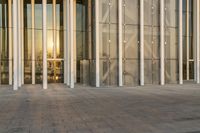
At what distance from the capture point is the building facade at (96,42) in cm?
2338

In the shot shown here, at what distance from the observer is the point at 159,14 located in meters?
25.7

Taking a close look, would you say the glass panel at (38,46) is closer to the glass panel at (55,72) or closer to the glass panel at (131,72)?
the glass panel at (55,72)

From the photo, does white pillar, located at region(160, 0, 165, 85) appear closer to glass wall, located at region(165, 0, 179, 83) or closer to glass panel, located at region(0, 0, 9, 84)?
glass wall, located at region(165, 0, 179, 83)

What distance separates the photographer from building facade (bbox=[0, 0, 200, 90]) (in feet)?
76.7

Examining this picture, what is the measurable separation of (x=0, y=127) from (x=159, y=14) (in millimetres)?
19714

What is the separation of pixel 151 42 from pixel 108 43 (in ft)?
13.0

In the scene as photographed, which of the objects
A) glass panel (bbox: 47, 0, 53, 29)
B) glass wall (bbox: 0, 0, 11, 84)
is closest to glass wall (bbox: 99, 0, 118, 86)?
glass panel (bbox: 47, 0, 53, 29)

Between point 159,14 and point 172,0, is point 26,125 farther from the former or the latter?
point 172,0

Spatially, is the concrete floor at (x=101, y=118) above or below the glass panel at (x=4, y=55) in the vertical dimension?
below

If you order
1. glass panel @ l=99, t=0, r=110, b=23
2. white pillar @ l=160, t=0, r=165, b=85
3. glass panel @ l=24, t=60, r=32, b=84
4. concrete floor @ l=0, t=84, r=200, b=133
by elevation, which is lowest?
concrete floor @ l=0, t=84, r=200, b=133

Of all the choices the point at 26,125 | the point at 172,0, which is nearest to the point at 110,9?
the point at 172,0

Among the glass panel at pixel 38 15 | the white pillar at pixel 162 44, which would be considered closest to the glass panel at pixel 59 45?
the glass panel at pixel 38 15

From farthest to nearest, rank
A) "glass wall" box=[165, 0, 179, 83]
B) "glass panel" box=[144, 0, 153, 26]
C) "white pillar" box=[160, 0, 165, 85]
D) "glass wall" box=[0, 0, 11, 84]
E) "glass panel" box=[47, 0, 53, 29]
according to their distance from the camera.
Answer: "glass panel" box=[47, 0, 53, 29] < "glass wall" box=[0, 0, 11, 84] < "glass wall" box=[165, 0, 179, 83] < "white pillar" box=[160, 0, 165, 85] < "glass panel" box=[144, 0, 153, 26]

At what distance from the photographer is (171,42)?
26.3 m
